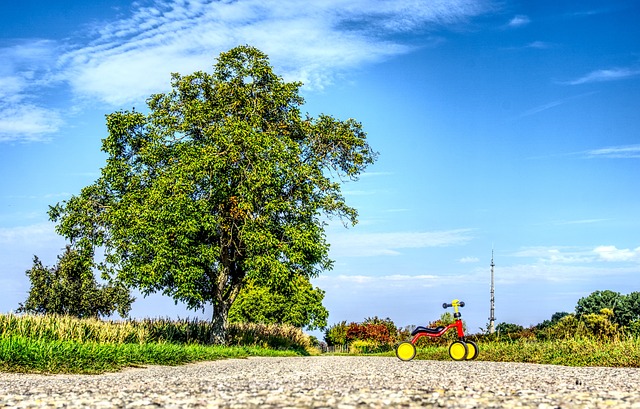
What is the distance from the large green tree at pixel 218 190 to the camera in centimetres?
2527

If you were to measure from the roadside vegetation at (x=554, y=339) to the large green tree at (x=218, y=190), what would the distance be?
8668 millimetres

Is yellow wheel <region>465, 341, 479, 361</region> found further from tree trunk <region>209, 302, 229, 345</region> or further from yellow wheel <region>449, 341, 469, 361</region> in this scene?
tree trunk <region>209, 302, 229, 345</region>

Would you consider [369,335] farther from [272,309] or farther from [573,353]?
[573,353]

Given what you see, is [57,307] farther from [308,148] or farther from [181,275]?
[308,148]

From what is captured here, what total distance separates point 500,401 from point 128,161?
26776mm

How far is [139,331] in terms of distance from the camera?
21625 millimetres

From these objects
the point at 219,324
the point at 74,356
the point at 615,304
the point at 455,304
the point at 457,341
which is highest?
the point at 615,304

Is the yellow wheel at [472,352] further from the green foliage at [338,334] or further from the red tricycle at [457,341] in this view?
the green foliage at [338,334]

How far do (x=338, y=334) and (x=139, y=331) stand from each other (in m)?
27.2

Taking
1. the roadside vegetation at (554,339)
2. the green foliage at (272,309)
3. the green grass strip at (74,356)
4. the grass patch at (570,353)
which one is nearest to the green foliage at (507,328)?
the roadside vegetation at (554,339)

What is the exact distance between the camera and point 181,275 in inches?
960

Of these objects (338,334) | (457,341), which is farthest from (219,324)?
(338,334)

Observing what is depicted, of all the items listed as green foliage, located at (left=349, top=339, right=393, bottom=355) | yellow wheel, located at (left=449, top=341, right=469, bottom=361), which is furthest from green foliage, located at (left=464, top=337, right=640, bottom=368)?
green foliage, located at (left=349, top=339, right=393, bottom=355)

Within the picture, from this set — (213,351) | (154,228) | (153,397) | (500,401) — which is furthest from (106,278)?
(500,401)
